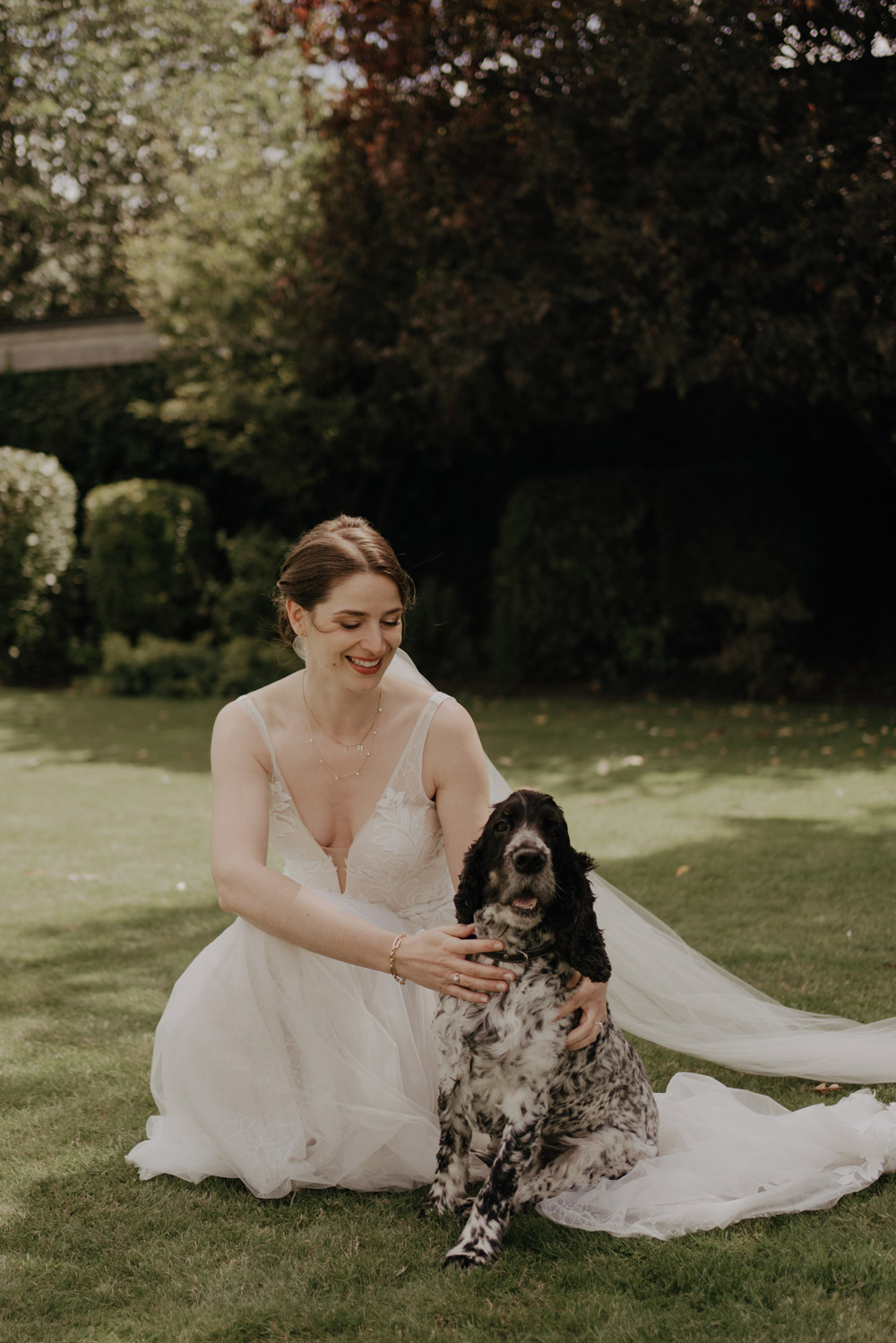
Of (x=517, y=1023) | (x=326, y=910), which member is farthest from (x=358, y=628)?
(x=517, y=1023)

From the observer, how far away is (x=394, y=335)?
13203 millimetres

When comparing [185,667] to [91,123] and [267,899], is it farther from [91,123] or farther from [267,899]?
[91,123]

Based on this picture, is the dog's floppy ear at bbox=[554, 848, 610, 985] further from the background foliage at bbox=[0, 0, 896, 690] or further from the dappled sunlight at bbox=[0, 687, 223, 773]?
the background foliage at bbox=[0, 0, 896, 690]

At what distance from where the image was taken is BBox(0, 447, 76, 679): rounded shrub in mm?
15055

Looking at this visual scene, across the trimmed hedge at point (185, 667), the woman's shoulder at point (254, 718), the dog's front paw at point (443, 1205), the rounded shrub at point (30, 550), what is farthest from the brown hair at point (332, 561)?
the rounded shrub at point (30, 550)

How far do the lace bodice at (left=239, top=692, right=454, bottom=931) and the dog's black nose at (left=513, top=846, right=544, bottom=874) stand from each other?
2.40 ft

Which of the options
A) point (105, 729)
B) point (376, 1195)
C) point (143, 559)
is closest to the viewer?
point (376, 1195)

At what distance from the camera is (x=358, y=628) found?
118 inches

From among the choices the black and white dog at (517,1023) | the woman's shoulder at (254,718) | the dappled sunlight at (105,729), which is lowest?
the dappled sunlight at (105,729)

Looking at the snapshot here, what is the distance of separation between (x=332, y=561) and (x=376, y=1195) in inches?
68.2

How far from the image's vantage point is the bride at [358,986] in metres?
2.79

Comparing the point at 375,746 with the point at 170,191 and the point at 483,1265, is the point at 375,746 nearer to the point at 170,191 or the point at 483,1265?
the point at 483,1265

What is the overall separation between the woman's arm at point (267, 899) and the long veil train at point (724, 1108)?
Answer: 0.71 m

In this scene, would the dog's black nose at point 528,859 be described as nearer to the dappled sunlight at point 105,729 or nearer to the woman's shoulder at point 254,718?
the woman's shoulder at point 254,718
